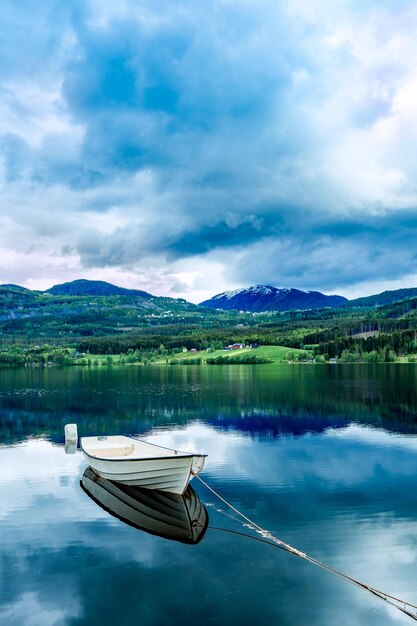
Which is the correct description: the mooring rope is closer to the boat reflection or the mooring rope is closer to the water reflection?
the boat reflection

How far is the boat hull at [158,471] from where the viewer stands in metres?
33.5

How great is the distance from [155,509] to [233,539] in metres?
7.46

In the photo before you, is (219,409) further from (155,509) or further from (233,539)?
(233,539)

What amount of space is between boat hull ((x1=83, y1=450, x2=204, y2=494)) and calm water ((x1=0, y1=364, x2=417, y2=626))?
2517mm

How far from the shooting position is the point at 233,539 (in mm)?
27719

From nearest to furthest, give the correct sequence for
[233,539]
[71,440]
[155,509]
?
1. [233,539]
2. [155,509]
3. [71,440]

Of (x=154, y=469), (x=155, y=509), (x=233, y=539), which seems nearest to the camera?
(x=233, y=539)

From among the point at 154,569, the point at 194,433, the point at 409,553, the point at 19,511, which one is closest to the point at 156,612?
the point at 154,569

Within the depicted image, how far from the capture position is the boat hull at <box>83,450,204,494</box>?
33.5m

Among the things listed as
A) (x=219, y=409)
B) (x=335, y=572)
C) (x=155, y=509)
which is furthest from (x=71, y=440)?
(x=335, y=572)

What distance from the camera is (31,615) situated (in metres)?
20.3

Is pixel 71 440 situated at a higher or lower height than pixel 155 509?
higher

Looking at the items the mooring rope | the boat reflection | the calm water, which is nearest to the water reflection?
the calm water

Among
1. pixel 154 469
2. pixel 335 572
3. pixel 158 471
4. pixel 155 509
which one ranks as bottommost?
pixel 155 509
